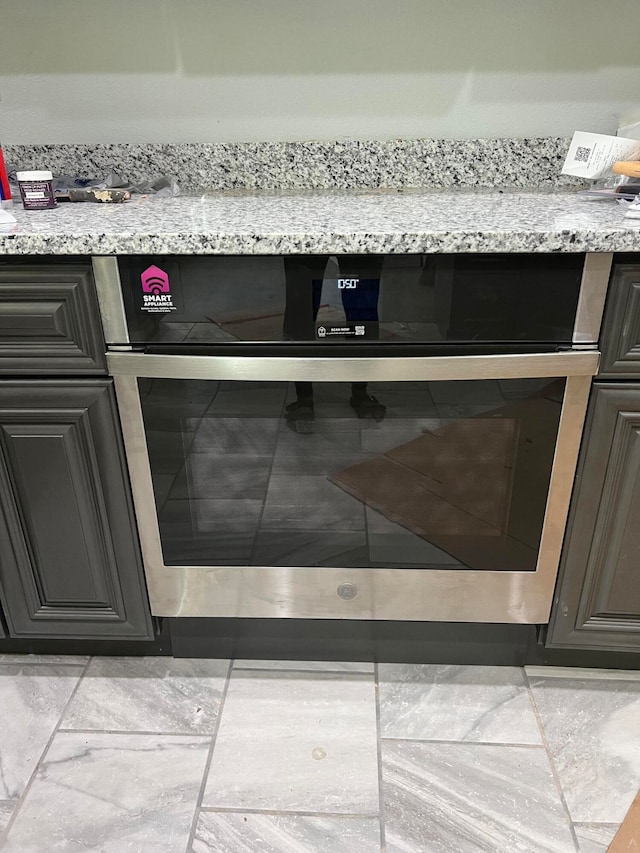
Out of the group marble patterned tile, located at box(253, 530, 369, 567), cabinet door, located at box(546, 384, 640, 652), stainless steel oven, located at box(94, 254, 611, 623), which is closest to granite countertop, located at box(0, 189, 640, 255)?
stainless steel oven, located at box(94, 254, 611, 623)

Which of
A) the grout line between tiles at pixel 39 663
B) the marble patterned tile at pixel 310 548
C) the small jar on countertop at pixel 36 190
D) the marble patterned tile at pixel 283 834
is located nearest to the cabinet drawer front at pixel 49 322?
the small jar on countertop at pixel 36 190

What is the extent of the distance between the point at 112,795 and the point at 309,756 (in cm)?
35

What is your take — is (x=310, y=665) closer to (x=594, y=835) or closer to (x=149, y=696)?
(x=149, y=696)

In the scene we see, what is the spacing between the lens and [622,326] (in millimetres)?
1074

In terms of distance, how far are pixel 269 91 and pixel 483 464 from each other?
949mm

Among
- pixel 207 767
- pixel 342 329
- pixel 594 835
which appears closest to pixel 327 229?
pixel 342 329

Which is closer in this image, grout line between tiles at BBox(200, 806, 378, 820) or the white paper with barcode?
grout line between tiles at BBox(200, 806, 378, 820)

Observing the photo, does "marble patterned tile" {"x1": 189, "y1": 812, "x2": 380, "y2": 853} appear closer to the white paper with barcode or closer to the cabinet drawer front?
the cabinet drawer front

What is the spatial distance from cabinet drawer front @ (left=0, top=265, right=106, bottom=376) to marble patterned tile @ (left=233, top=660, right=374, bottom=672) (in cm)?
71

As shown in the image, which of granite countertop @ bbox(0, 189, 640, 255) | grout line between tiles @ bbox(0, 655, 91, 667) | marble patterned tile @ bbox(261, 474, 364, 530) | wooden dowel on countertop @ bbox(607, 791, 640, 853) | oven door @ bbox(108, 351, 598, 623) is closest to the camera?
wooden dowel on countertop @ bbox(607, 791, 640, 853)

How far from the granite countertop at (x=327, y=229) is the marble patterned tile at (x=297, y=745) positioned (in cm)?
88

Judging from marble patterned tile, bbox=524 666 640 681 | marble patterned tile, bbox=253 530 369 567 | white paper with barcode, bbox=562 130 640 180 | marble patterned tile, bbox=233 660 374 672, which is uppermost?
white paper with barcode, bbox=562 130 640 180

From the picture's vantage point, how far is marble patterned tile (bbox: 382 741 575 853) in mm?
1088

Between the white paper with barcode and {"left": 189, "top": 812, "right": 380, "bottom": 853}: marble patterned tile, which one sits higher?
the white paper with barcode
